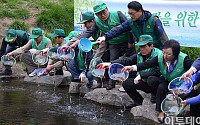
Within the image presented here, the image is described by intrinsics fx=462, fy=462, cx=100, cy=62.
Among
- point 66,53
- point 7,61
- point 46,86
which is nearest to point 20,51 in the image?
point 7,61

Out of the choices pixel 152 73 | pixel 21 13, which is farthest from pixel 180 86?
pixel 21 13

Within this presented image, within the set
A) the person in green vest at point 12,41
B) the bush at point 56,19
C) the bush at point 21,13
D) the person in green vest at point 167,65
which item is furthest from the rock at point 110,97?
the bush at point 21,13

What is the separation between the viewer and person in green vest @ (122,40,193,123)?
614 cm

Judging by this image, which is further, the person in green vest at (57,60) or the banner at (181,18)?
the person in green vest at (57,60)

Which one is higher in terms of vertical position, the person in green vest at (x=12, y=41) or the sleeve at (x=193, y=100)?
the person in green vest at (x=12, y=41)

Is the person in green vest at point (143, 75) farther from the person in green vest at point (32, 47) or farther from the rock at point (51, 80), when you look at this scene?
the person in green vest at point (32, 47)

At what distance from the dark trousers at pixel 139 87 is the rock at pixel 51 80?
2474 millimetres

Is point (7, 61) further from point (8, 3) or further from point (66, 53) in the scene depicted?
point (8, 3)

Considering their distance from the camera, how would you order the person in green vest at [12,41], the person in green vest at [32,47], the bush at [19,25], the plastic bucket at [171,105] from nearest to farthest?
1. the plastic bucket at [171,105]
2. the person in green vest at [32,47]
3. the person in green vest at [12,41]
4. the bush at [19,25]

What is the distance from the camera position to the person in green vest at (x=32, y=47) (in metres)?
9.52

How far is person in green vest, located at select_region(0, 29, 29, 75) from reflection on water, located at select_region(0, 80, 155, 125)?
1.50 meters

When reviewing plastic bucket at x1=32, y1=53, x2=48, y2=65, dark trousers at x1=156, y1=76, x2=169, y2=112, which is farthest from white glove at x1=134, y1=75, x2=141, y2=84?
plastic bucket at x1=32, y1=53, x2=48, y2=65

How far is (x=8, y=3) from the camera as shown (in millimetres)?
13602

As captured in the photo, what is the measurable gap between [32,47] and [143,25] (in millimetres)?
3384
